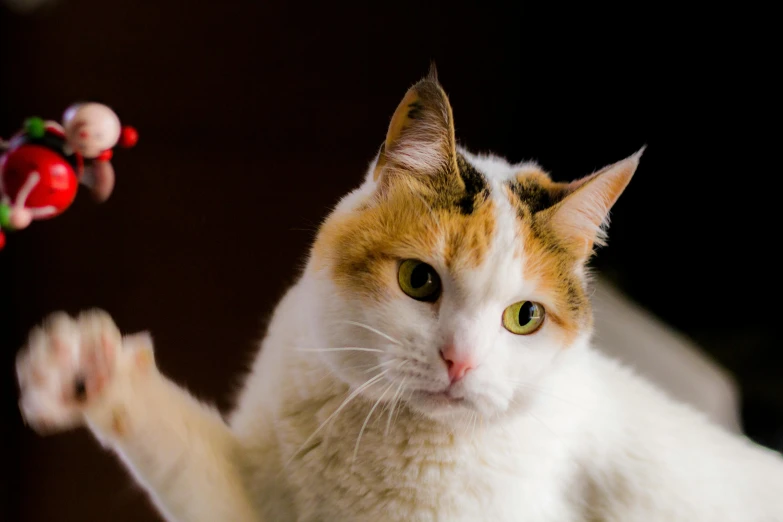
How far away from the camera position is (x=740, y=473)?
944 mm

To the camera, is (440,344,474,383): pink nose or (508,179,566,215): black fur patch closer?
(440,344,474,383): pink nose

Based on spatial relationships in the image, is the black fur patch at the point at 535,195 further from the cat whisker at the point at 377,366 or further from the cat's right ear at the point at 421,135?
the cat whisker at the point at 377,366

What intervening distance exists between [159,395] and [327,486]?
0.27 metres

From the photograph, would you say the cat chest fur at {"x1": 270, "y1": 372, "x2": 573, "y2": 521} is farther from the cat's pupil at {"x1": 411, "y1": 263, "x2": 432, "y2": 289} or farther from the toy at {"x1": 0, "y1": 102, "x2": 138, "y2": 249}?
the toy at {"x1": 0, "y1": 102, "x2": 138, "y2": 249}

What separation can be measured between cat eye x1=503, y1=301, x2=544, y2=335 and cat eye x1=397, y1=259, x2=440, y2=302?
105 millimetres

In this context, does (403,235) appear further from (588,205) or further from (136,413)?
(136,413)

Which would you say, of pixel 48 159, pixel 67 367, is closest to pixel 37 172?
pixel 48 159

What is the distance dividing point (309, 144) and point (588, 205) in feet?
1.97

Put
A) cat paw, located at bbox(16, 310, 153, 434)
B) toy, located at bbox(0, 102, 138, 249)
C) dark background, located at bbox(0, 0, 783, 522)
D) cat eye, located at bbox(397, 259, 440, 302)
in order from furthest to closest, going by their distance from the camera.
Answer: dark background, located at bbox(0, 0, 783, 522), cat eye, located at bbox(397, 259, 440, 302), cat paw, located at bbox(16, 310, 153, 434), toy, located at bbox(0, 102, 138, 249)

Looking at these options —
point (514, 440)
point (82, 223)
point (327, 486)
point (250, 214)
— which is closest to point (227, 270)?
point (250, 214)

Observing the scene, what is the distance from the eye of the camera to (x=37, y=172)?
538mm

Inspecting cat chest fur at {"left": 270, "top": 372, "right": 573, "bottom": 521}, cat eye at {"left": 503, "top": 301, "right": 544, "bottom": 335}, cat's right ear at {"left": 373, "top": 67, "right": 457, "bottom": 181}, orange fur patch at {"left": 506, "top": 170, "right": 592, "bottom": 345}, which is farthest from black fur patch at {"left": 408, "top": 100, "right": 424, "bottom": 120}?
cat chest fur at {"left": 270, "top": 372, "right": 573, "bottom": 521}

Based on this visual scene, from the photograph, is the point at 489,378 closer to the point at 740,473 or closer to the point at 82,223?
the point at 740,473

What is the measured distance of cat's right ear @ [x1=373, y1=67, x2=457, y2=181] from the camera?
76 cm
